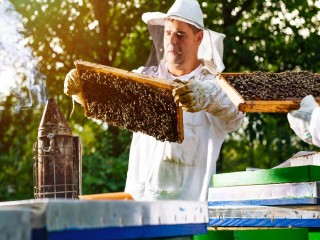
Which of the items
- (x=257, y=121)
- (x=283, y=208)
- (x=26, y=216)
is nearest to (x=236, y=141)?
(x=257, y=121)

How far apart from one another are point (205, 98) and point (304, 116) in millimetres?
719

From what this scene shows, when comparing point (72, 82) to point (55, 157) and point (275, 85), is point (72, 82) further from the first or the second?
point (275, 85)

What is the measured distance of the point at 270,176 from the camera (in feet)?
11.9

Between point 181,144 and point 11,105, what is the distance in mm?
8174

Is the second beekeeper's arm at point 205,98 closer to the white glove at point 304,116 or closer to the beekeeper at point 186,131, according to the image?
the beekeeper at point 186,131

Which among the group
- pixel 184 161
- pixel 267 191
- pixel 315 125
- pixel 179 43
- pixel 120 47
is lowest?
pixel 267 191

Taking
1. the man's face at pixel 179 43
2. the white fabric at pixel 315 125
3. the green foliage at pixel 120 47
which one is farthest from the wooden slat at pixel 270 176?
the green foliage at pixel 120 47

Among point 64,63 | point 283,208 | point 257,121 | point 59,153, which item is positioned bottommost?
point 283,208

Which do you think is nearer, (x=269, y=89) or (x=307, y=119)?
(x=307, y=119)

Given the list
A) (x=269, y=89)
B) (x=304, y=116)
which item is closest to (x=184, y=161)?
(x=269, y=89)

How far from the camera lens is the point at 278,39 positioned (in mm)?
10992

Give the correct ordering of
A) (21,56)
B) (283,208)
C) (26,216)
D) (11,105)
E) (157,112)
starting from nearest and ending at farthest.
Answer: (26,216), (283,208), (157,112), (21,56), (11,105)

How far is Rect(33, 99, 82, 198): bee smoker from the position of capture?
13.6ft

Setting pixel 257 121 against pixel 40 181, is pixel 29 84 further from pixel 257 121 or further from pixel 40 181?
pixel 257 121
